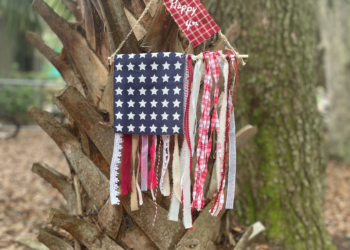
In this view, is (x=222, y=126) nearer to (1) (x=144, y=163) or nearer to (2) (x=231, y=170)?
(2) (x=231, y=170)

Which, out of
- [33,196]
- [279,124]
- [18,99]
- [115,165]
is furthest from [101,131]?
[18,99]

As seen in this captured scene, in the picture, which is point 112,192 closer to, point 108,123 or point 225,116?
point 108,123

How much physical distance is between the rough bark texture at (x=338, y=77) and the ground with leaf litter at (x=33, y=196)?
49cm

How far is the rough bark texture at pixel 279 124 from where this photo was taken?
2.51 metres

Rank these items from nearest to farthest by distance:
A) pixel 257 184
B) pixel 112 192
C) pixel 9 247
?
1. pixel 112 192
2. pixel 9 247
3. pixel 257 184

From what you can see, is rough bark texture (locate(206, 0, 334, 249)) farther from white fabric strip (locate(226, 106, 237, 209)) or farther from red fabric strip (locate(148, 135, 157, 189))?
red fabric strip (locate(148, 135, 157, 189))

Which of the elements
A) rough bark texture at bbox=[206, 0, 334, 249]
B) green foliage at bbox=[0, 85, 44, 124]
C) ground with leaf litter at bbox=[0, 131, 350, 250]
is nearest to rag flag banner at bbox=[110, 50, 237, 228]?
ground with leaf litter at bbox=[0, 131, 350, 250]

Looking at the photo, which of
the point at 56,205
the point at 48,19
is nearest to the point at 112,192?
the point at 48,19

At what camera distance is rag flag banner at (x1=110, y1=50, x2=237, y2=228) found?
4.34ft

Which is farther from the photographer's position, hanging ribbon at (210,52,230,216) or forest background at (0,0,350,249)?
forest background at (0,0,350,249)

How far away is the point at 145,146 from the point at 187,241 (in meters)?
0.47

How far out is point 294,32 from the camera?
8.76 feet

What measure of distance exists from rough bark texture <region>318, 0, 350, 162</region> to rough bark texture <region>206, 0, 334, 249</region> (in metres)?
4.43

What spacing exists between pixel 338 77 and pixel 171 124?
652 cm
